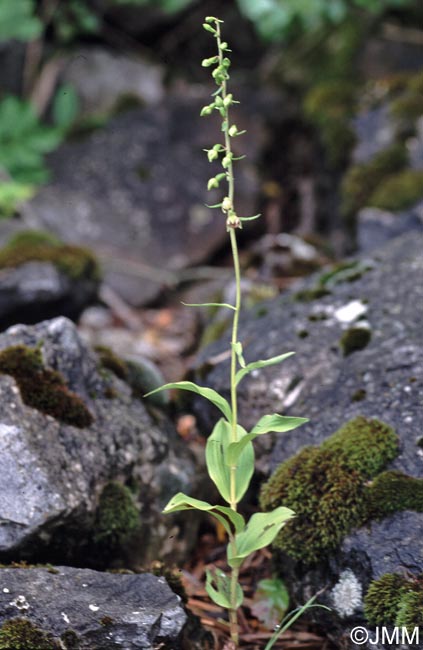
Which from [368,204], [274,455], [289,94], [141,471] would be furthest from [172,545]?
[289,94]

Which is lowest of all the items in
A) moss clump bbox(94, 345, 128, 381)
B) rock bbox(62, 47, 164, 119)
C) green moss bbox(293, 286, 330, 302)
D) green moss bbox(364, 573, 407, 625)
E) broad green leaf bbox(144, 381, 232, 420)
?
green moss bbox(364, 573, 407, 625)

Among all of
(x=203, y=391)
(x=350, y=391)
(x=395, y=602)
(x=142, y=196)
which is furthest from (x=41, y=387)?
(x=142, y=196)

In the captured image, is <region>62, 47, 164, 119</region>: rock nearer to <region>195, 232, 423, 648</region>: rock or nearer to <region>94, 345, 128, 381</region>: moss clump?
<region>195, 232, 423, 648</region>: rock

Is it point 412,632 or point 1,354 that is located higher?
point 1,354

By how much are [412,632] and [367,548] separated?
1.11 feet

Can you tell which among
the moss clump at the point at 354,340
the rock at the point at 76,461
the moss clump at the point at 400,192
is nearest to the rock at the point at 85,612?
the rock at the point at 76,461

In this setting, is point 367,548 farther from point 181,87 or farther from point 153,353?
point 181,87

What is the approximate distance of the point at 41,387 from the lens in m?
2.91

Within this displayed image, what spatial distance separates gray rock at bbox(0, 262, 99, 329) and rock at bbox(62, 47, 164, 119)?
377 centimetres

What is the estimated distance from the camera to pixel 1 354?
2955 mm

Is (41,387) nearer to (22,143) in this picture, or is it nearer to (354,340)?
(354,340)

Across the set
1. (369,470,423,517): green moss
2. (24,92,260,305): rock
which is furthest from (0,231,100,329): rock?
(369,470,423,517): green moss

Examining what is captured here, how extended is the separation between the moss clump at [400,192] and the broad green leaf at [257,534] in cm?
320

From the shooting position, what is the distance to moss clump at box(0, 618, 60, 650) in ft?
7.07
